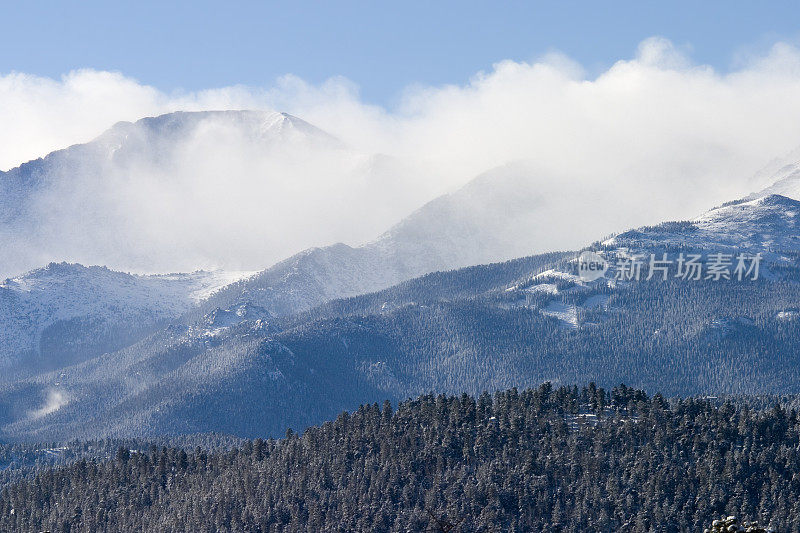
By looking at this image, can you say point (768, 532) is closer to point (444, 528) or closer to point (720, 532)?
point (720, 532)

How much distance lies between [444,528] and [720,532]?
25.3 meters

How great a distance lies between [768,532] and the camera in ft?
450

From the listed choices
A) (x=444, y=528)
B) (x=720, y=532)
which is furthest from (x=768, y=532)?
(x=444, y=528)

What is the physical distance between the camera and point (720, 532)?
13675 centimetres

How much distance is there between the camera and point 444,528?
14412cm

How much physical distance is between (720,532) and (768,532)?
4.35 m

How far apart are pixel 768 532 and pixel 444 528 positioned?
2941cm
